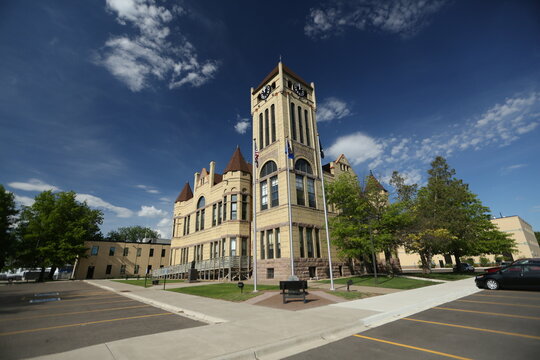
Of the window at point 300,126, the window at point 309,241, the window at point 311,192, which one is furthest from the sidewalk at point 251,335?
the window at point 300,126

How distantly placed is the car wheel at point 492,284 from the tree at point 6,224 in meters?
57.6

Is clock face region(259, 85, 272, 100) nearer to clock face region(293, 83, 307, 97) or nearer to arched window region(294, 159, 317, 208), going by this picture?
clock face region(293, 83, 307, 97)

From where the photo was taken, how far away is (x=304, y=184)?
29125 millimetres

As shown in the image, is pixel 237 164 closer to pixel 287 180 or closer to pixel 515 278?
pixel 287 180

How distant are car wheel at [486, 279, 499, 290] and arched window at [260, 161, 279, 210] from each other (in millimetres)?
18319

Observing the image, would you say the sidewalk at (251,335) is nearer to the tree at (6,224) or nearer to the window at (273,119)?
the window at (273,119)

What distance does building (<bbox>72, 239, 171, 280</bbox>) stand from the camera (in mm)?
50062

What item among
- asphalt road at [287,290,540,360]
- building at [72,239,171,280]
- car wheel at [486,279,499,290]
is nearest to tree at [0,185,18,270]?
building at [72,239,171,280]

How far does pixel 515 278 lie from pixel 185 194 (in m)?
45.7

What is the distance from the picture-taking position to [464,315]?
9.02m

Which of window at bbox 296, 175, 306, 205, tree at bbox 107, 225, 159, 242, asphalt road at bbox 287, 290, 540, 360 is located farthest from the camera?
tree at bbox 107, 225, 159, 242

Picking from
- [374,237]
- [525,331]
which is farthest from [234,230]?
[525,331]

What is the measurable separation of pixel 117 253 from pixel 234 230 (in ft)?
119

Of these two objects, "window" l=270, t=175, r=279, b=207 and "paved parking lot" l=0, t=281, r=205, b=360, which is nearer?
"paved parking lot" l=0, t=281, r=205, b=360
